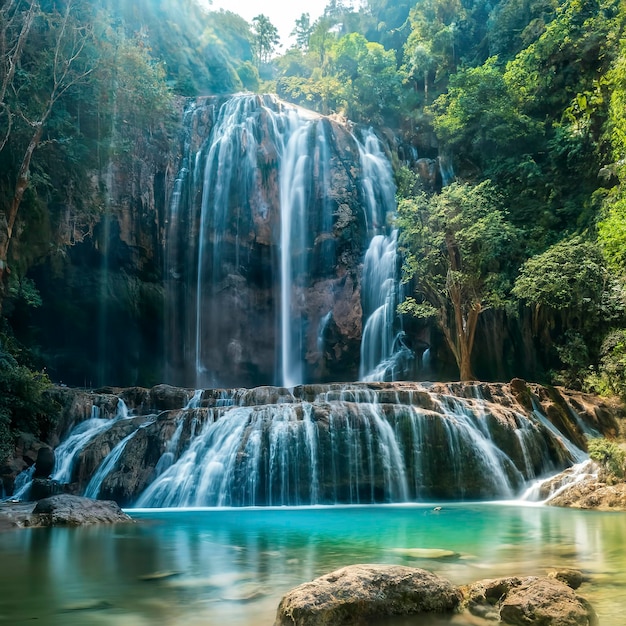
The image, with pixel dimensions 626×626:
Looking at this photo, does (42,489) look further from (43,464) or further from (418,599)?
(418,599)

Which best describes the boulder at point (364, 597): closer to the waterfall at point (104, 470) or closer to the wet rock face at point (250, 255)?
the waterfall at point (104, 470)

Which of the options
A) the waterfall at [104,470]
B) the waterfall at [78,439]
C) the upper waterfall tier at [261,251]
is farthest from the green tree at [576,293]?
the waterfall at [104,470]

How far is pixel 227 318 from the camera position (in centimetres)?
2325

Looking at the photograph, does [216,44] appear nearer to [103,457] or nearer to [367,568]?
[103,457]

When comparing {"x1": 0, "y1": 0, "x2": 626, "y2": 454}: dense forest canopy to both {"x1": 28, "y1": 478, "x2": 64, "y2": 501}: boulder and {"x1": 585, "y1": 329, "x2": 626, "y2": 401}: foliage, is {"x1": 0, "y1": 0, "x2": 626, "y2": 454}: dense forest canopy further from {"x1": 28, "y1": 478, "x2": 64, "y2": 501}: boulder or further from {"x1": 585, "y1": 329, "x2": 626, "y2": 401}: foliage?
{"x1": 28, "y1": 478, "x2": 64, "y2": 501}: boulder

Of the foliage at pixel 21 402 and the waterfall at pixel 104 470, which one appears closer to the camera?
the waterfall at pixel 104 470

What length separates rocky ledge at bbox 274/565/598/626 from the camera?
3.16m

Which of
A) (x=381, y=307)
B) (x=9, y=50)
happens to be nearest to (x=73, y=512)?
(x=9, y=50)

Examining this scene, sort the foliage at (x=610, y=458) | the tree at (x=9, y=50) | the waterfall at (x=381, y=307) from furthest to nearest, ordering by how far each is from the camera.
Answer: the waterfall at (x=381, y=307) < the tree at (x=9, y=50) < the foliage at (x=610, y=458)

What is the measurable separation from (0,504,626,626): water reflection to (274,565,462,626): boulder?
0.51 ft

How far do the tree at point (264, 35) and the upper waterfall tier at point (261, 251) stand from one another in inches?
1202

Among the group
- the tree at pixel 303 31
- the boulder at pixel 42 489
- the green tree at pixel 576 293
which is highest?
the tree at pixel 303 31

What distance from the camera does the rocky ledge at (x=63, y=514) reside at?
24.5 ft

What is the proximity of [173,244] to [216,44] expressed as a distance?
24040 mm
